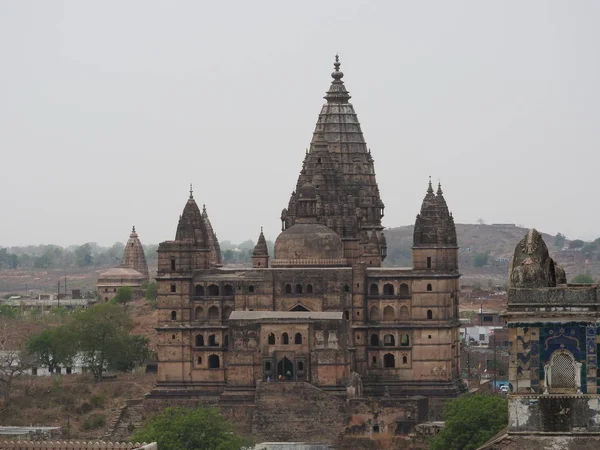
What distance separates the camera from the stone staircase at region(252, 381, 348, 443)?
91812mm

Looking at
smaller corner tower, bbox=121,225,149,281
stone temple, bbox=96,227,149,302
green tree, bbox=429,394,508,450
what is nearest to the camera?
green tree, bbox=429,394,508,450

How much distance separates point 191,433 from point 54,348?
1306 inches

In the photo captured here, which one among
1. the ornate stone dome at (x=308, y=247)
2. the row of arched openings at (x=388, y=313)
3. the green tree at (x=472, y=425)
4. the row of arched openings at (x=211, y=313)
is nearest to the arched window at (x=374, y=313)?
the row of arched openings at (x=388, y=313)

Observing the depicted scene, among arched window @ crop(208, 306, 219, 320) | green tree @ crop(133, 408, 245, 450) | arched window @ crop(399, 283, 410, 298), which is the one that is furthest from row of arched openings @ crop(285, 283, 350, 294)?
green tree @ crop(133, 408, 245, 450)

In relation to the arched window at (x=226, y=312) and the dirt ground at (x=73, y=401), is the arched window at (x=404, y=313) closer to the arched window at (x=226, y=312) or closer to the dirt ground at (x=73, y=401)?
the arched window at (x=226, y=312)

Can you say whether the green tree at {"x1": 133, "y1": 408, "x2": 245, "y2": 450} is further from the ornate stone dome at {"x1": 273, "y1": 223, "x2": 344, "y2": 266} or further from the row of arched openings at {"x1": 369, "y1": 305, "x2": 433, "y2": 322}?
the row of arched openings at {"x1": 369, "y1": 305, "x2": 433, "y2": 322}

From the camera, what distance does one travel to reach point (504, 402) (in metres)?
81.6

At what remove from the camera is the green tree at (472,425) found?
259ft

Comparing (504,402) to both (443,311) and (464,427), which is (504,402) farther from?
(443,311)

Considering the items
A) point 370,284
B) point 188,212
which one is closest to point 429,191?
point 370,284

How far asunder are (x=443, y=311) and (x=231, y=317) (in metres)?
10.0

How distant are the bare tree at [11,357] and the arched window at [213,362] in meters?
11.5

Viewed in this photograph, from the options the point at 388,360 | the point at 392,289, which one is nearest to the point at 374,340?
the point at 388,360

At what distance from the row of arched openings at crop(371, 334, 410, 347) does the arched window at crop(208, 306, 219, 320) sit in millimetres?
7382
